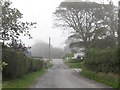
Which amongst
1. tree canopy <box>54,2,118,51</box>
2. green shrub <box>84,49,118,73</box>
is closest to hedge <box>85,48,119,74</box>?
green shrub <box>84,49,118,73</box>

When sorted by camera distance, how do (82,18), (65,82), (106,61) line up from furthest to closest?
(82,18), (106,61), (65,82)

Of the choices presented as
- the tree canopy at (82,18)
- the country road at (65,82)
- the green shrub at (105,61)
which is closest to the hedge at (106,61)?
the green shrub at (105,61)

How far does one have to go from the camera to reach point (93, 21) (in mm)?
65812

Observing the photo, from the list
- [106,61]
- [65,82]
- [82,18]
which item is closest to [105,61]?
[106,61]

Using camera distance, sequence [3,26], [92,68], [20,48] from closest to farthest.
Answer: [3,26]
[20,48]
[92,68]

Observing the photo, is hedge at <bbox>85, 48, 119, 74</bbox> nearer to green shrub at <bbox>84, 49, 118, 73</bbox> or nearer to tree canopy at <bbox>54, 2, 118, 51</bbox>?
green shrub at <bbox>84, 49, 118, 73</bbox>

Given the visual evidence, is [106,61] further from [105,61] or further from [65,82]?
[65,82]

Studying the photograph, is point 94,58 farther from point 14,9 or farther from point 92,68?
point 14,9

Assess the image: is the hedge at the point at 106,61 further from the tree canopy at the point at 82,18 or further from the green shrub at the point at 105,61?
the tree canopy at the point at 82,18

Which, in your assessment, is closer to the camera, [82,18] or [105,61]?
A: [105,61]

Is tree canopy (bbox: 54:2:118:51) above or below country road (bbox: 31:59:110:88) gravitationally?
above

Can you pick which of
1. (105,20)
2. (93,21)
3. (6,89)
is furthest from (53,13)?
(6,89)

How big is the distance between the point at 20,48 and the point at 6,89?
17.0 metres

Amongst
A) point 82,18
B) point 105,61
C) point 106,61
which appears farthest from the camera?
point 82,18
